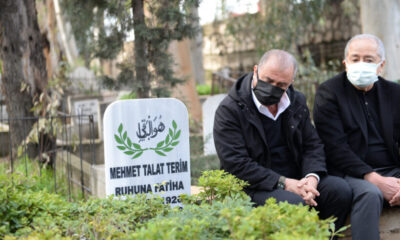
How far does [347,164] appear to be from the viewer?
156 inches

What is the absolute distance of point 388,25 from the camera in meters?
8.15

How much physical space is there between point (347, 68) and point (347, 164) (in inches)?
32.0

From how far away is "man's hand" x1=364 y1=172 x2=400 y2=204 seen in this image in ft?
12.3

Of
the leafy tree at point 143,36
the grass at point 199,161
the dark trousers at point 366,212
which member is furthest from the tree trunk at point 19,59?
the dark trousers at point 366,212

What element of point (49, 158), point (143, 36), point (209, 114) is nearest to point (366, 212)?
point (143, 36)

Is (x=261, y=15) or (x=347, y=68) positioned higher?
(x=261, y=15)

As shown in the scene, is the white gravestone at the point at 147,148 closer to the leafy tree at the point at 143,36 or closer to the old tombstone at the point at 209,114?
the leafy tree at the point at 143,36

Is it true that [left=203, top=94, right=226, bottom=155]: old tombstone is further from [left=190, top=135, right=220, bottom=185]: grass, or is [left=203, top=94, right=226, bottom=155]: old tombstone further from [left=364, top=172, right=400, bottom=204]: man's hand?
[left=364, top=172, right=400, bottom=204]: man's hand

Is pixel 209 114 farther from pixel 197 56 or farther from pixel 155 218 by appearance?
pixel 197 56

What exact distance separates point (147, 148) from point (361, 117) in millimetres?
1795

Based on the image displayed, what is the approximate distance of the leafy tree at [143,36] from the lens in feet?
20.9

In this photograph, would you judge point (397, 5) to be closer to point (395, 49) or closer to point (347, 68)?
point (395, 49)

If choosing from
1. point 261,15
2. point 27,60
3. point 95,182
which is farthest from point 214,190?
point 261,15

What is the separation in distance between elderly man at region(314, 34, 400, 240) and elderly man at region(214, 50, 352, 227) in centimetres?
18
